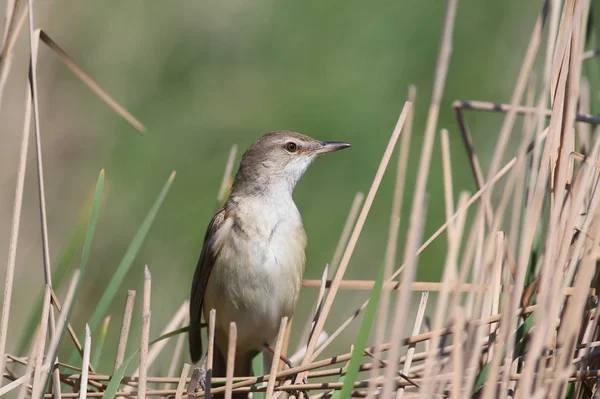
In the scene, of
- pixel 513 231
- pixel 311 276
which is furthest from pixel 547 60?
pixel 311 276

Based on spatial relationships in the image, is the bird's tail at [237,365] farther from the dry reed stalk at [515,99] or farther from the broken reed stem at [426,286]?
the dry reed stalk at [515,99]

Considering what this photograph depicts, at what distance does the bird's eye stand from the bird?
34mm

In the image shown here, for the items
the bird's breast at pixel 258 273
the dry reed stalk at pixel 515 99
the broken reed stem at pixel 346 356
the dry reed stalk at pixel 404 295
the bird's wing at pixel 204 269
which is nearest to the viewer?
the dry reed stalk at pixel 404 295

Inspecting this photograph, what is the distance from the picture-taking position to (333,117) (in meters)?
7.68

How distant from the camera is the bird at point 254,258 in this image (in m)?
4.05

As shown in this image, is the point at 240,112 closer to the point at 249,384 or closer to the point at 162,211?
the point at 162,211

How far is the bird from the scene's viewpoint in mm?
4055

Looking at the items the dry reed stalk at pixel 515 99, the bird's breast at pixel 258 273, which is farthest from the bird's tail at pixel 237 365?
the dry reed stalk at pixel 515 99

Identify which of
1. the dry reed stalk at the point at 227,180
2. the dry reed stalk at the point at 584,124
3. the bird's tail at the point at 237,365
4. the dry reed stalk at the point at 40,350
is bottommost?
the bird's tail at the point at 237,365

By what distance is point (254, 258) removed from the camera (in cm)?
404

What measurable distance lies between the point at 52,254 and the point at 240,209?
282 centimetres

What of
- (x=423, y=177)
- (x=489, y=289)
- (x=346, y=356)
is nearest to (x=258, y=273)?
(x=346, y=356)

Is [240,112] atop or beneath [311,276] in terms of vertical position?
atop

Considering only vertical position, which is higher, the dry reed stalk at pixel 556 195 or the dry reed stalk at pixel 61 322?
the dry reed stalk at pixel 556 195
